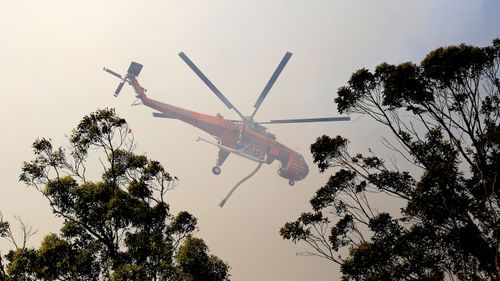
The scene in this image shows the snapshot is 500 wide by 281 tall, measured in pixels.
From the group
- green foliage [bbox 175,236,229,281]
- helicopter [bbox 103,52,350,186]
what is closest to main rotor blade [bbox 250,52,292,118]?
helicopter [bbox 103,52,350,186]

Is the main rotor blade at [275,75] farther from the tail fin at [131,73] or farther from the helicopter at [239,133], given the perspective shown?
the tail fin at [131,73]

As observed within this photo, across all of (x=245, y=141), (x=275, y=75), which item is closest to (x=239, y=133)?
(x=245, y=141)

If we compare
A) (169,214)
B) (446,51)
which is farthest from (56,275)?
(446,51)

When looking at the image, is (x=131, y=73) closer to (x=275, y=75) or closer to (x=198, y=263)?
(x=275, y=75)

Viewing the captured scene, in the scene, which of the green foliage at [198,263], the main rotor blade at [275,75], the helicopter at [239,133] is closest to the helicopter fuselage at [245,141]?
the helicopter at [239,133]

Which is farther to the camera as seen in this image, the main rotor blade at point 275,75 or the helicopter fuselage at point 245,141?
the helicopter fuselage at point 245,141

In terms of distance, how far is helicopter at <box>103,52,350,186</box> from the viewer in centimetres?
5438

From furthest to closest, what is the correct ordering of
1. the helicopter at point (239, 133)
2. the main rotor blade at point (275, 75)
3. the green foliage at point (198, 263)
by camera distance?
1. the helicopter at point (239, 133)
2. the main rotor blade at point (275, 75)
3. the green foliage at point (198, 263)

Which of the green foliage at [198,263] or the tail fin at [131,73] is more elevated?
the tail fin at [131,73]

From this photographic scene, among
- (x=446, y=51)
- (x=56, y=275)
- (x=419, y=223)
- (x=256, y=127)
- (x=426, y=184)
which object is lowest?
(x=56, y=275)

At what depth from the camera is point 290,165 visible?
6550 cm

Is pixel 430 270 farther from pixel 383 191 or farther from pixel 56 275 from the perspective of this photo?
pixel 56 275

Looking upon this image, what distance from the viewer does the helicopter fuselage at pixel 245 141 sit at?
203 ft

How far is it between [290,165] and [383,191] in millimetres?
51895
